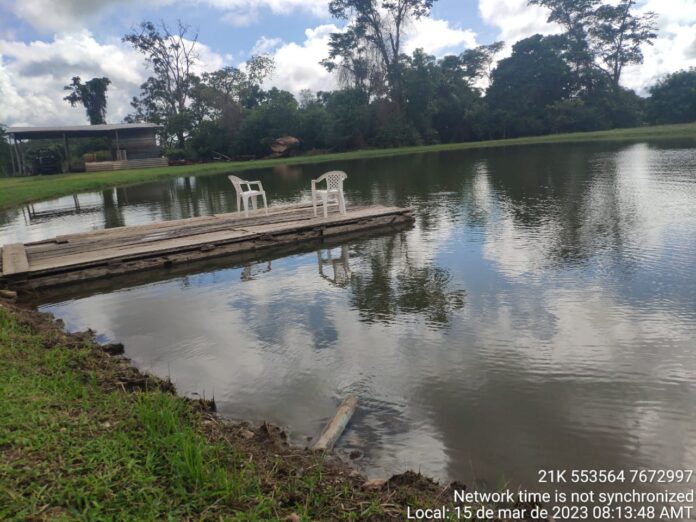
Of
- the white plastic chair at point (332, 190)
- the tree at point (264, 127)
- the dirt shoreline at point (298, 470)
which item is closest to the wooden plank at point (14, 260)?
the dirt shoreline at point (298, 470)

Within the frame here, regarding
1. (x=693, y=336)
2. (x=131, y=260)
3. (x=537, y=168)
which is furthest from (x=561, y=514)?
(x=537, y=168)

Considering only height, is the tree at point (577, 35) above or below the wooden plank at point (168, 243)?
above

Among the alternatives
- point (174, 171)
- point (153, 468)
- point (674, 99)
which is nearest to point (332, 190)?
point (153, 468)

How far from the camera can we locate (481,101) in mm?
49875

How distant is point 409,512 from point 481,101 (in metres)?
51.8

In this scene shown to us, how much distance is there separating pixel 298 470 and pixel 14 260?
8.10m

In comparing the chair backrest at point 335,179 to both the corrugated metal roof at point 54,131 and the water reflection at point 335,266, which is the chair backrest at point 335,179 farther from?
the corrugated metal roof at point 54,131

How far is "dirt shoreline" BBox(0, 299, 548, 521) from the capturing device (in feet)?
8.30

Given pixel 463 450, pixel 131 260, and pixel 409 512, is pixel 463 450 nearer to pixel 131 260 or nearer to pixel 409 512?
pixel 409 512

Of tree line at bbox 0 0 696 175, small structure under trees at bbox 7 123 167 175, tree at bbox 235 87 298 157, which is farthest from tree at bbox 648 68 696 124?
small structure under trees at bbox 7 123 167 175

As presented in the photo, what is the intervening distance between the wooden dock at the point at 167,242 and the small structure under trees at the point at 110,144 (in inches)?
1156

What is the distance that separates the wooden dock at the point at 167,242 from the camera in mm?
8547

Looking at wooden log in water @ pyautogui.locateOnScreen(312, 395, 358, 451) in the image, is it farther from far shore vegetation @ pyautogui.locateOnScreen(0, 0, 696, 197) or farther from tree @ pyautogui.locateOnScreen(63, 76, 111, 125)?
tree @ pyautogui.locateOnScreen(63, 76, 111, 125)

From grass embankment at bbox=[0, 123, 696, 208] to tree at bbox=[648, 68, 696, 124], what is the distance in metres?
6.65
